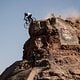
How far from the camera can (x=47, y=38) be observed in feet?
200

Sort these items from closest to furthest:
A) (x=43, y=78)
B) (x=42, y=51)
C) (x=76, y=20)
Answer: (x=43, y=78)
(x=42, y=51)
(x=76, y=20)

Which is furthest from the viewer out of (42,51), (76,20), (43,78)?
(76,20)

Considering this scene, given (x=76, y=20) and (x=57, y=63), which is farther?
(x=76, y=20)

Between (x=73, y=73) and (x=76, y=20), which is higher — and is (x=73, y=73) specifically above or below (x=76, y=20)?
below

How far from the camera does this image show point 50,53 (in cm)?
5922

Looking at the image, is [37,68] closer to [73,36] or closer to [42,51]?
[42,51]

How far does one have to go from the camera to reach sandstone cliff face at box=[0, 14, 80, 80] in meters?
56.3

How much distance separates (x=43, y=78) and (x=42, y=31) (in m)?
8.90

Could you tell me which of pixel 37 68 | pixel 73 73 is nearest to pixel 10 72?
pixel 37 68

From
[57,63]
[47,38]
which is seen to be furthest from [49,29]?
[57,63]

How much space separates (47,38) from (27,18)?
13.6ft

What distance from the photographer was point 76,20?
6406 cm

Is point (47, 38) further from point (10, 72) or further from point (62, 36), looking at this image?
point (10, 72)

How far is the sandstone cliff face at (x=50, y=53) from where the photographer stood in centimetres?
5631
